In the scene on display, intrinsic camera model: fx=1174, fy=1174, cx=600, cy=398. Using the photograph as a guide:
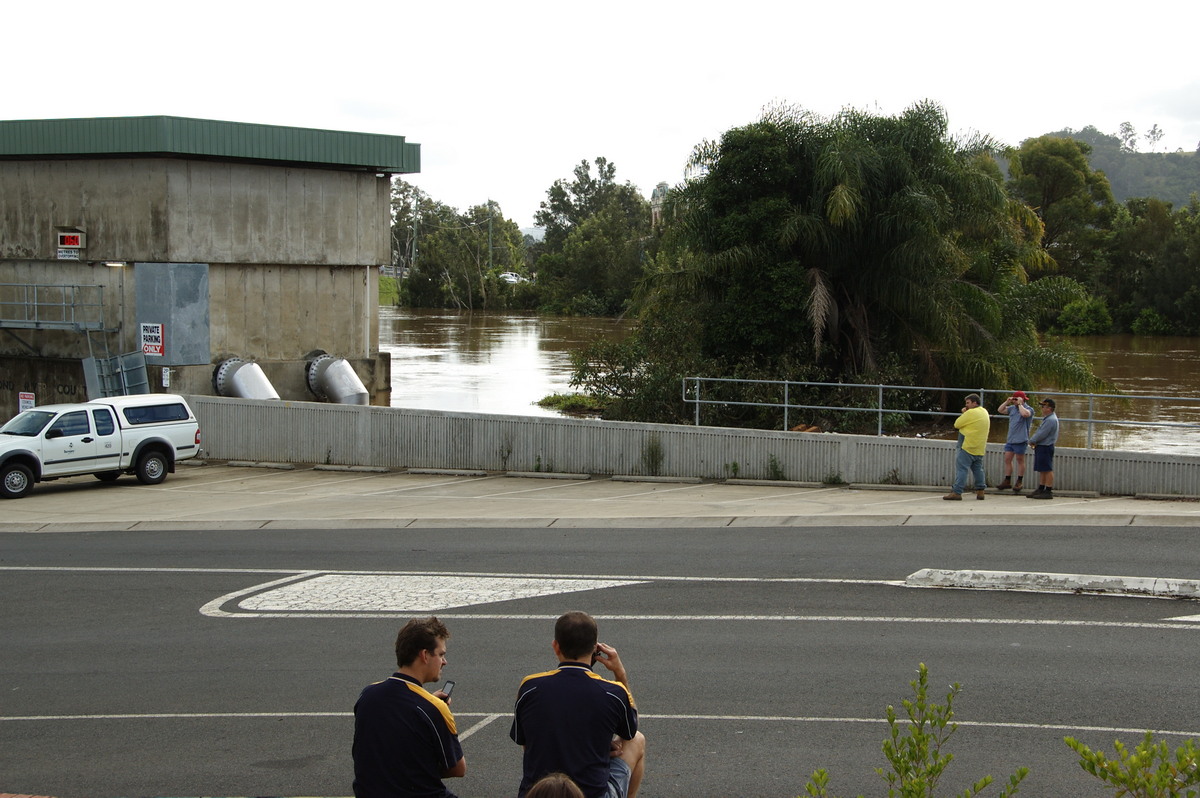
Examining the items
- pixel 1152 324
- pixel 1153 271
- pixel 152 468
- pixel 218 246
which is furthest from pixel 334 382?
pixel 1153 271

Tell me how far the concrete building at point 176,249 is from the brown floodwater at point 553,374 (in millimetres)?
5478

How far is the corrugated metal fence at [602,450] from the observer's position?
18.1 m

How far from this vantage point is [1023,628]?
10.8 metres

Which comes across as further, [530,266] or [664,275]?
[530,266]

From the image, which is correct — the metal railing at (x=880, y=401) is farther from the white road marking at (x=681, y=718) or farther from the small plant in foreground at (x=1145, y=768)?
the small plant in foreground at (x=1145, y=768)

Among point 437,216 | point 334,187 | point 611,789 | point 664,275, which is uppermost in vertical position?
point 437,216

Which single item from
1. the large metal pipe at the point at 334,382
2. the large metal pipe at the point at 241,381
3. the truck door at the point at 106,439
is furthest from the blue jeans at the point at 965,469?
the large metal pipe at the point at 334,382

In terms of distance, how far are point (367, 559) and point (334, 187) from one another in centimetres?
2016

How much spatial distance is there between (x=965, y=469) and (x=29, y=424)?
55.4 feet

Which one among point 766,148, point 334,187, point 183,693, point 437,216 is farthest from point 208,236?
point 437,216

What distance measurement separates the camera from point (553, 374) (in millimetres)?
49531

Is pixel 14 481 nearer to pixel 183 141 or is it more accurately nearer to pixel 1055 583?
pixel 183 141

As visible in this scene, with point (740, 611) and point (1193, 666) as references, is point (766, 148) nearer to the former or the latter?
point (740, 611)

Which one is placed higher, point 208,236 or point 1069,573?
point 208,236
